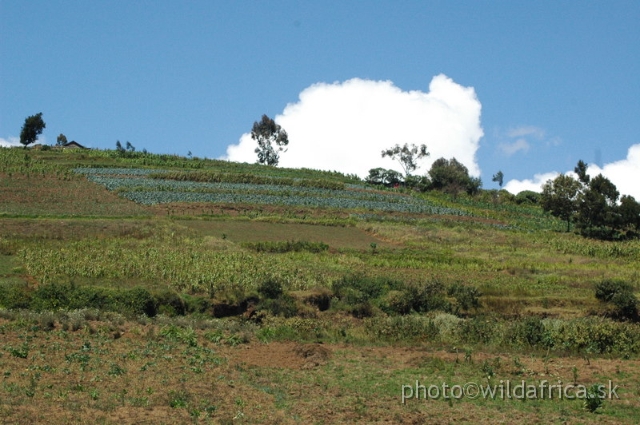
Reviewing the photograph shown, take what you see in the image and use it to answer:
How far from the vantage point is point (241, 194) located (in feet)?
240

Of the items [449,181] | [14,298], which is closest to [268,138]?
[449,181]

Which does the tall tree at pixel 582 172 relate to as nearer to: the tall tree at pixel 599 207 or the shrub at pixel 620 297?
the tall tree at pixel 599 207

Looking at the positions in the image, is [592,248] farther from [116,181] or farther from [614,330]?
[116,181]

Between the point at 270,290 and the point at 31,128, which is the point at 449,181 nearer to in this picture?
the point at 31,128

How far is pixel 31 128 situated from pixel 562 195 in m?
70.9

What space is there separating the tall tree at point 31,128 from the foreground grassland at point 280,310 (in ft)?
107

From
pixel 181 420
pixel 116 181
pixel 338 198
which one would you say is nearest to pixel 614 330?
pixel 181 420

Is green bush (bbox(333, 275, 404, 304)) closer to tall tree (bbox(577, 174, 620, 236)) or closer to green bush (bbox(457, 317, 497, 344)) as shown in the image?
green bush (bbox(457, 317, 497, 344))

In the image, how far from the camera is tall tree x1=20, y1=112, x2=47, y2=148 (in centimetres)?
10294

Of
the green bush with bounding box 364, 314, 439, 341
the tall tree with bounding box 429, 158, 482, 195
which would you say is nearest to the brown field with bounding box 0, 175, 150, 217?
the green bush with bounding box 364, 314, 439, 341

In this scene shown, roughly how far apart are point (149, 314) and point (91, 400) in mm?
13638

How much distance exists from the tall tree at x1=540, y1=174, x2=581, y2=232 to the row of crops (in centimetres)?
869

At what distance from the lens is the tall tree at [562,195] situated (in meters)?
74.6

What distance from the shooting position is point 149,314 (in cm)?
2988
